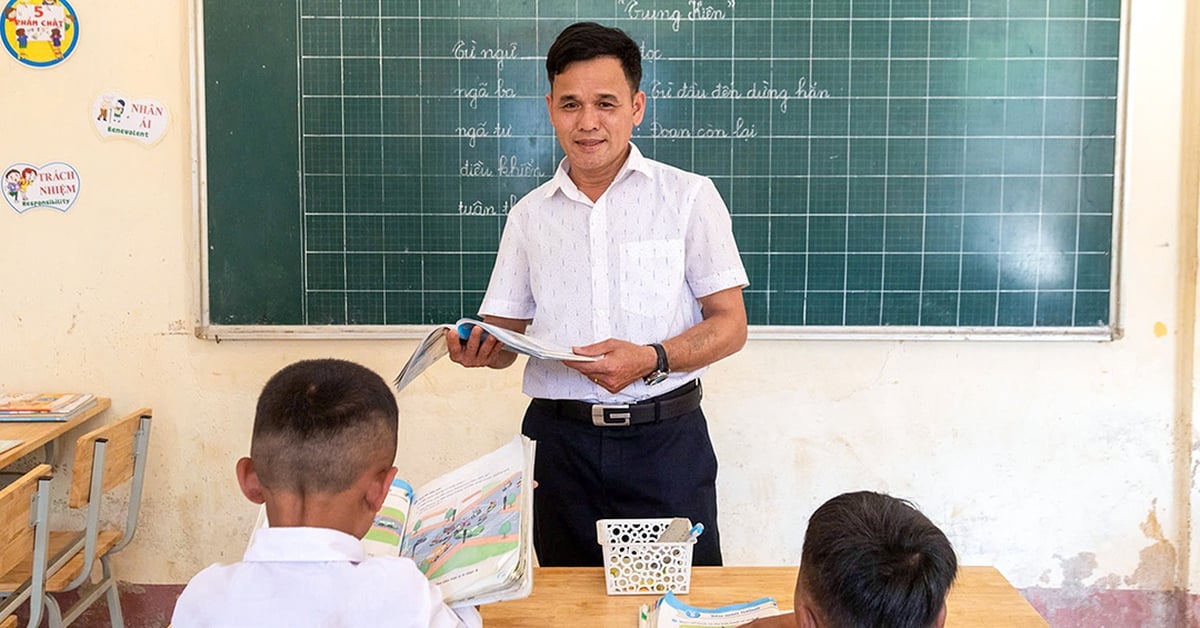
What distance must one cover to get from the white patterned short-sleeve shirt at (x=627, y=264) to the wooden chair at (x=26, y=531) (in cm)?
105

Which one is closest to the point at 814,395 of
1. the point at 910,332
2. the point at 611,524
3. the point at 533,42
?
the point at 910,332

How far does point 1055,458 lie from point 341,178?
2372 millimetres

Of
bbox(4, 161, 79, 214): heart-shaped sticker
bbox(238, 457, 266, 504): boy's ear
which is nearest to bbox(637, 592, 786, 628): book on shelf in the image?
bbox(238, 457, 266, 504): boy's ear

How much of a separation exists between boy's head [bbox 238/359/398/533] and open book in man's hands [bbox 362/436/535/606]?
0.50 ft

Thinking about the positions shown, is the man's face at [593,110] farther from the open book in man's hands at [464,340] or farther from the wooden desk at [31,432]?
the wooden desk at [31,432]

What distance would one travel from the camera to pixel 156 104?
2.96 meters

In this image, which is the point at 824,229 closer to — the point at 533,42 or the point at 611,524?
the point at 533,42

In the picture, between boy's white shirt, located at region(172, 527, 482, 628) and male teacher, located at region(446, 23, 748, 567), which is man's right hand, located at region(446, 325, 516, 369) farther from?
boy's white shirt, located at region(172, 527, 482, 628)

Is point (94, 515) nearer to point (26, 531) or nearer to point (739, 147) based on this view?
point (26, 531)

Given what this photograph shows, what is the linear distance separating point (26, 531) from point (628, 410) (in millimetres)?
1296

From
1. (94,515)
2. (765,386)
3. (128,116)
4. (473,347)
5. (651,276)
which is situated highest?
(128,116)

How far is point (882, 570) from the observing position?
1.05 meters

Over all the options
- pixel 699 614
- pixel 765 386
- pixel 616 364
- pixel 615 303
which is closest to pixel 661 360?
pixel 616 364

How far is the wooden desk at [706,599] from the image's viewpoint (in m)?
1.43
